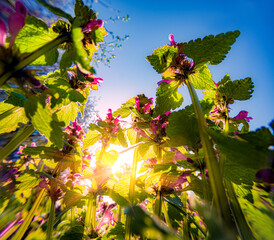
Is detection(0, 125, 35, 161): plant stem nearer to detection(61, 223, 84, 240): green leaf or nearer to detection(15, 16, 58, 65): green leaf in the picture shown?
detection(15, 16, 58, 65): green leaf

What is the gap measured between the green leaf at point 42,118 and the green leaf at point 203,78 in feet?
1.44

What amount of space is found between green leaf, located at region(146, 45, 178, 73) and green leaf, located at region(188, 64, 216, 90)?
0.09 meters

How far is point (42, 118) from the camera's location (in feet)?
1.05

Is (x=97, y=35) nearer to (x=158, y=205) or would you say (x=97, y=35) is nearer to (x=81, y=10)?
(x=81, y=10)

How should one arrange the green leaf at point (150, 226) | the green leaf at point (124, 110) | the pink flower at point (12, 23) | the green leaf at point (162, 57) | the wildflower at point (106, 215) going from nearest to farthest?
the green leaf at point (150, 226) < the pink flower at point (12, 23) < the green leaf at point (162, 57) < the green leaf at point (124, 110) < the wildflower at point (106, 215)

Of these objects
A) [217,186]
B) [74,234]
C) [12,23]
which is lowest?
[74,234]

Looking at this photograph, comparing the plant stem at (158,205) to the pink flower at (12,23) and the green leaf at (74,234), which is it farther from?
the pink flower at (12,23)

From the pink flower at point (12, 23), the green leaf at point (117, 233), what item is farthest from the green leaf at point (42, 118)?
the green leaf at point (117, 233)

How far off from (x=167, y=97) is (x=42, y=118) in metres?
0.37

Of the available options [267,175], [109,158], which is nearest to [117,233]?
[109,158]

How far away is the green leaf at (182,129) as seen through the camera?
1.25 ft

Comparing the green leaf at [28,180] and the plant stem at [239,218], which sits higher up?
the green leaf at [28,180]

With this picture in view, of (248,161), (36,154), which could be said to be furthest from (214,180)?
(36,154)

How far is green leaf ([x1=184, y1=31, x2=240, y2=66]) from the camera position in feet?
1.20
